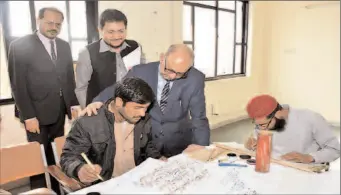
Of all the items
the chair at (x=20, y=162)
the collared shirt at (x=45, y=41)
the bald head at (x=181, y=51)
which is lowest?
the chair at (x=20, y=162)

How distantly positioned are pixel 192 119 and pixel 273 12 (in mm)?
5033

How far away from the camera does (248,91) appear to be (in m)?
6.41

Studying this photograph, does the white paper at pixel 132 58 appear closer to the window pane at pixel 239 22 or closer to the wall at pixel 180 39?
the wall at pixel 180 39

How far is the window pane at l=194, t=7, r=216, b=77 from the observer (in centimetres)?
527

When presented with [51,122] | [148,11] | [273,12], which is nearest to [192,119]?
[51,122]

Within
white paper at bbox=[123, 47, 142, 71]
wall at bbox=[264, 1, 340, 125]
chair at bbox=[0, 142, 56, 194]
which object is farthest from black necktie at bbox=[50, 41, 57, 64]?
wall at bbox=[264, 1, 340, 125]

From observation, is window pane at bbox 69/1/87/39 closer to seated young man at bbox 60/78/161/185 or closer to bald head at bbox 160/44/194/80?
bald head at bbox 160/44/194/80

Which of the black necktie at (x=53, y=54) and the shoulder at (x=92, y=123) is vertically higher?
the black necktie at (x=53, y=54)

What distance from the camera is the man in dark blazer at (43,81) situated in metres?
2.54

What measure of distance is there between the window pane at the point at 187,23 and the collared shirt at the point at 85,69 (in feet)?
8.27

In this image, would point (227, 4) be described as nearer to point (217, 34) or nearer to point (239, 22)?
point (239, 22)

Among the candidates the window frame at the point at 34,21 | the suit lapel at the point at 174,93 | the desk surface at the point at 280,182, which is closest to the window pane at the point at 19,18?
the window frame at the point at 34,21

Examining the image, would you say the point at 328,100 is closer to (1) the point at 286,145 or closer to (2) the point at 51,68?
(1) the point at 286,145

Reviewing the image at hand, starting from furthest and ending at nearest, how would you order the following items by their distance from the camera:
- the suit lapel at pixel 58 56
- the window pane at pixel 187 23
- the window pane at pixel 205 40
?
1. the window pane at pixel 205 40
2. the window pane at pixel 187 23
3. the suit lapel at pixel 58 56
